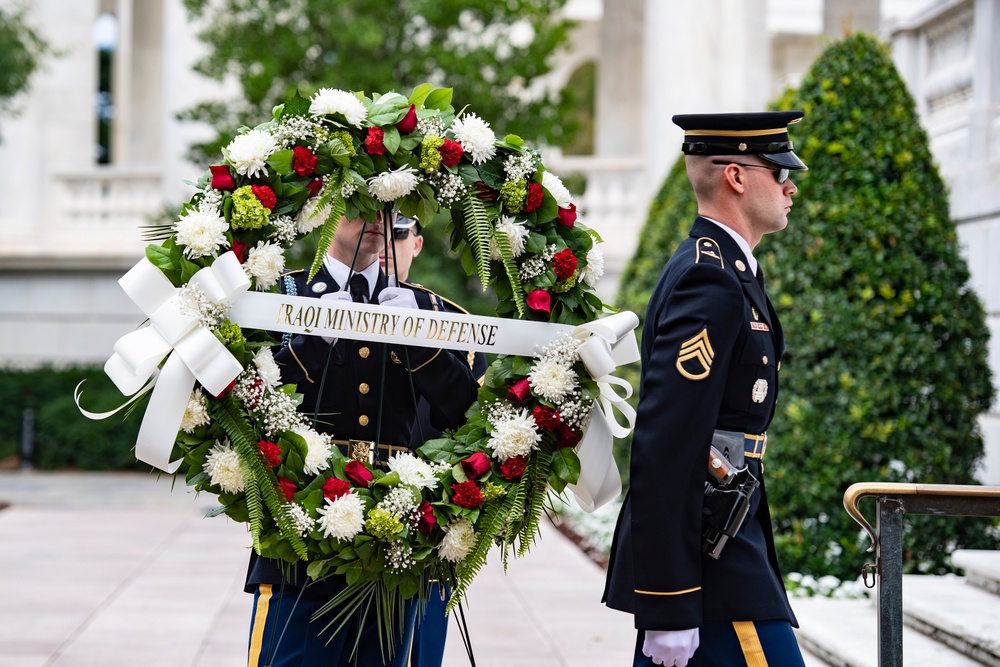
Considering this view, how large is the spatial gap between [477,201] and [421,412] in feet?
2.45

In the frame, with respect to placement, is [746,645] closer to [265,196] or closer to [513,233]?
[513,233]

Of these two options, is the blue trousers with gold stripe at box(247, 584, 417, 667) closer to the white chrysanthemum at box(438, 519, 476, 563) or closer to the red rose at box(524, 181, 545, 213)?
the white chrysanthemum at box(438, 519, 476, 563)

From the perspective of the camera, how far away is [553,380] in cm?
310

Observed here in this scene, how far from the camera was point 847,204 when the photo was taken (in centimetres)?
642

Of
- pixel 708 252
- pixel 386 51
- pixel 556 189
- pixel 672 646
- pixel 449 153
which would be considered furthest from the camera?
pixel 386 51

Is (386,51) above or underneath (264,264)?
above

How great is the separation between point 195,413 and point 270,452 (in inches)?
8.5

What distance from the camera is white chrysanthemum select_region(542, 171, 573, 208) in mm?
3289

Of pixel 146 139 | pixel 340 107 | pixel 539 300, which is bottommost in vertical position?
pixel 539 300

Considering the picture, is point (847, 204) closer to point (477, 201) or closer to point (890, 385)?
point (890, 385)

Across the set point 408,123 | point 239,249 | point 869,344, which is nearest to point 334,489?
point 239,249

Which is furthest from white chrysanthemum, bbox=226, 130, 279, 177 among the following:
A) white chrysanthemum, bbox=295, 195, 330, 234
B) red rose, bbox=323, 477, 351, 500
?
red rose, bbox=323, 477, 351, 500

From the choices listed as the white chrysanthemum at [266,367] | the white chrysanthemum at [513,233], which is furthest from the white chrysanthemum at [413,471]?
the white chrysanthemum at [513,233]

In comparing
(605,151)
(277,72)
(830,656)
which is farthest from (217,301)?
(605,151)
